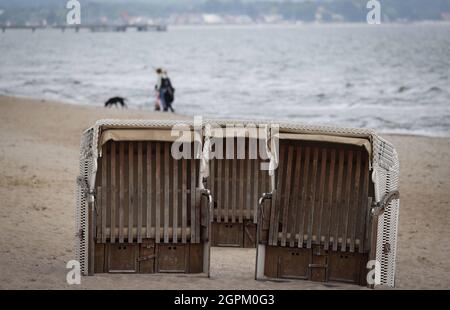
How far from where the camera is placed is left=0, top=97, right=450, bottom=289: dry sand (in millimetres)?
8580

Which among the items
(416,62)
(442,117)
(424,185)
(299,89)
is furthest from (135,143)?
(416,62)

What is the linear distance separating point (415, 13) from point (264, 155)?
15730cm

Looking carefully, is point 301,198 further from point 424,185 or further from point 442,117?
point 442,117

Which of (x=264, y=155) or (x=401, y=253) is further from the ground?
(x=264, y=155)

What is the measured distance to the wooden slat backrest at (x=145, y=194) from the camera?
28.7 feet

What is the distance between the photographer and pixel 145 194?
8.82 m

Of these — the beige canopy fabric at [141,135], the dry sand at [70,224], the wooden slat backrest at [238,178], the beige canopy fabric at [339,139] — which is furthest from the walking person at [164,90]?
the beige canopy fabric at [339,139]

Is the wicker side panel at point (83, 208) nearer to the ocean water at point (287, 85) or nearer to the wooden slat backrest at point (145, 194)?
the wooden slat backrest at point (145, 194)

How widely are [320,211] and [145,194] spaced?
1.70 meters

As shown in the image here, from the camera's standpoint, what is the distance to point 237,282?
8672 mm

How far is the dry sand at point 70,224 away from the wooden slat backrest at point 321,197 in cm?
46

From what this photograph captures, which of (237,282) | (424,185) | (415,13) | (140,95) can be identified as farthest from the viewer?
(415,13)

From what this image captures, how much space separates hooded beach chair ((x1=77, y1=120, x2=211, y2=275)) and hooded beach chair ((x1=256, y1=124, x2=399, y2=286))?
0.67m

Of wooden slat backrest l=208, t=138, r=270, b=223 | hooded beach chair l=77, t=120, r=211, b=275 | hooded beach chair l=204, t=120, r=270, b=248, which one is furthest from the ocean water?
hooded beach chair l=77, t=120, r=211, b=275
